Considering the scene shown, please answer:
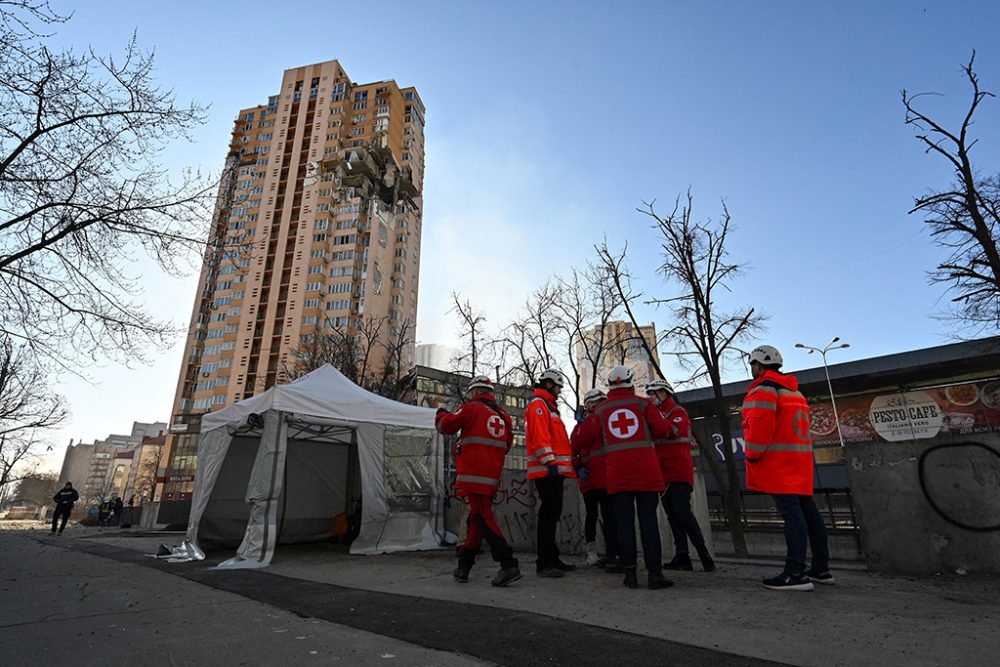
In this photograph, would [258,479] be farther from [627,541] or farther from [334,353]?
[334,353]

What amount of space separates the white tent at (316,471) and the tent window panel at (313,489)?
2cm

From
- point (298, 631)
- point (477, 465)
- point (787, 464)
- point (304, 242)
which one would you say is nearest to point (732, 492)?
point (787, 464)

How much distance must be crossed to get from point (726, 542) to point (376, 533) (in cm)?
963

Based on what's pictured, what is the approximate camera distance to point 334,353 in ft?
102

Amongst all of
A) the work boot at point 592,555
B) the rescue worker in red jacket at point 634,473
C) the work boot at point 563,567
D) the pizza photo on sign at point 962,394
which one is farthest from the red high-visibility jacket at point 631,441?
the pizza photo on sign at point 962,394

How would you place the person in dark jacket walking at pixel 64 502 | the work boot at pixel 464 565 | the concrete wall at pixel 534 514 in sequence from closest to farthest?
1. the work boot at pixel 464 565
2. the concrete wall at pixel 534 514
3. the person in dark jacket walking at pixel 64 502

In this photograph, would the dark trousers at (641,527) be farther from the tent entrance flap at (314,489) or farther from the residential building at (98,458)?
the residential building at (98,458)

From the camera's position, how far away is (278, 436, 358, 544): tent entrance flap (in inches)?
→ 449

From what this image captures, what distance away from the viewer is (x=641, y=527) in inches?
170

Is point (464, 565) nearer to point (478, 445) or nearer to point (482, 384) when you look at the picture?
point (478, 445)

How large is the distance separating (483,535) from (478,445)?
34.3 inches

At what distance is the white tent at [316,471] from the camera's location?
8273 millimetres

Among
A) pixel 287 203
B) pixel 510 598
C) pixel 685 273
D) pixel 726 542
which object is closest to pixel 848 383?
pixel 726 542

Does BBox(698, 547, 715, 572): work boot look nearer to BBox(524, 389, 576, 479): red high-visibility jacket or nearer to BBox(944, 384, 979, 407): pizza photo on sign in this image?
BBox(524, 389, 576, 479): red high-visibility jacket
